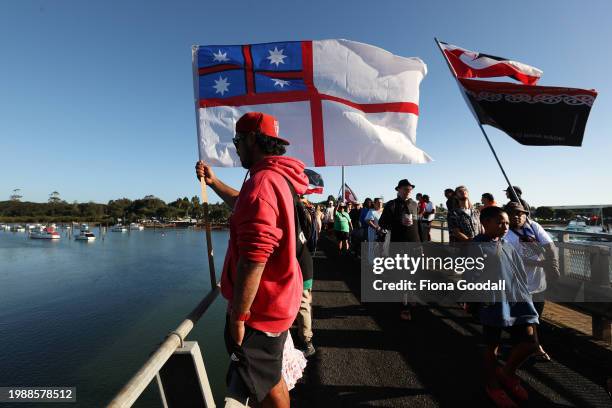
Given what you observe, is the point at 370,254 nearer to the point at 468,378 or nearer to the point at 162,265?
the point at 468,378

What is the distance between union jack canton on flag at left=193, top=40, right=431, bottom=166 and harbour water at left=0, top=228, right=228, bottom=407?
8.27 m

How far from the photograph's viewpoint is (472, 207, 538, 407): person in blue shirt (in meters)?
2.68

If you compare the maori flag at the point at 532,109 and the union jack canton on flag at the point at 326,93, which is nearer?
the union jack canton on flag at the point at 326,93

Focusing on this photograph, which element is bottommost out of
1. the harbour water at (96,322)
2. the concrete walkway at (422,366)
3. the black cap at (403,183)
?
the harbour water at (96,322)

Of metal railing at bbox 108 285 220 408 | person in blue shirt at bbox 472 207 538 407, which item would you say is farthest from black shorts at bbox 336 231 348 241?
metal railing at bbox 108 285 220 408

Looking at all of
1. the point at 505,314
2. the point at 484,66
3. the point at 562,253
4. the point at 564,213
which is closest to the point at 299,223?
the point at 505,314

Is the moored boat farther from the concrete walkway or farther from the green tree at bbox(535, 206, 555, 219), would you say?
the concrete walkway

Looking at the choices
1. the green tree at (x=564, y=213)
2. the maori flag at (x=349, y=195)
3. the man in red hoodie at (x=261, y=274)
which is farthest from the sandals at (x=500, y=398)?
the green tree at (x=564, y=213)

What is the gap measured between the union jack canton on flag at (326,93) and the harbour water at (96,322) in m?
8.27

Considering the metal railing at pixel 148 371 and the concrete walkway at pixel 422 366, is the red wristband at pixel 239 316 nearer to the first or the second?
the metal railing at pixel 148 371

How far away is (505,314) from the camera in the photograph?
2.70 m

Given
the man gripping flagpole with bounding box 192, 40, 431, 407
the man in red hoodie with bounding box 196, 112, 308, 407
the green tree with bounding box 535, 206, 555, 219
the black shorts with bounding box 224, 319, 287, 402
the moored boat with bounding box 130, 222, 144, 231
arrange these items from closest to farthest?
the man in red hoodie with bounding box 196, 112, 308, 407 < the black shorts with bounding box 224, 319, 287, 402 < the man gripping flagpole with bounding box 192, 40, 431, 407 < the green tree with bounding box 535, 206, 555, 219 < the moored boat with bounding box 130, 222, 144, 231

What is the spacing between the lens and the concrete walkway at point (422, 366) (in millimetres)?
2783

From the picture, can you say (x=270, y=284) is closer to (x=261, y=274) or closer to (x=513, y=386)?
(x=261, y=274)
